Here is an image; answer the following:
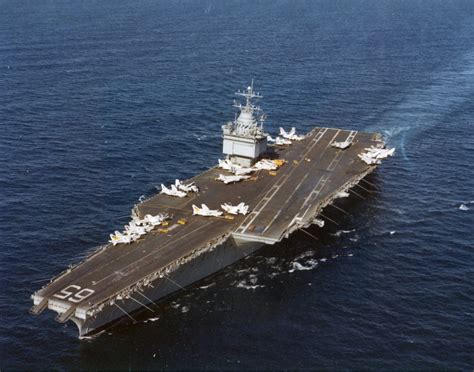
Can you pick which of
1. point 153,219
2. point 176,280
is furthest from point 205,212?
point 176,280

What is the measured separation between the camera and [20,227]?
5959cm

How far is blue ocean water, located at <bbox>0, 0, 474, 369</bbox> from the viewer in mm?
44344

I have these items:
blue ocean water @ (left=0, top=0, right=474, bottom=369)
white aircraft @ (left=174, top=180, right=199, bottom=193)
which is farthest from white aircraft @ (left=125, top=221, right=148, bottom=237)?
white aircraft @ (left=174, top=180, right=199, bottom=193)

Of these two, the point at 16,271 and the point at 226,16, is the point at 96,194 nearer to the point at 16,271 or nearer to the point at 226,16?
the point at 16,271

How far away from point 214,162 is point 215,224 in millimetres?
23750

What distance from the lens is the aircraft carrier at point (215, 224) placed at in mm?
44812

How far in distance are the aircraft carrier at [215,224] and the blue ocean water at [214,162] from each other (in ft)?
6.55

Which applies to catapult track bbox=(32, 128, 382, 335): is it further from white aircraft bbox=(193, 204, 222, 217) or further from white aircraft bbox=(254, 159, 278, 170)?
white aircraft bbox=(254, 159, 278, 170)

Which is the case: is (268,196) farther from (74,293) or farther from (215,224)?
(74,293)

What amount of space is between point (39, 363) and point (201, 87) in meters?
70.1

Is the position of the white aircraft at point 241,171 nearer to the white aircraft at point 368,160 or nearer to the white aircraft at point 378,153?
the white aircraft at point 368,160

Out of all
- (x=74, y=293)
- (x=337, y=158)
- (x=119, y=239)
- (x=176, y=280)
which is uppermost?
(x=337, y=158)

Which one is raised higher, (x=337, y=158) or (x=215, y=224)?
(x=337, y=158)

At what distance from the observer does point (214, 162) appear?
77500 mm
